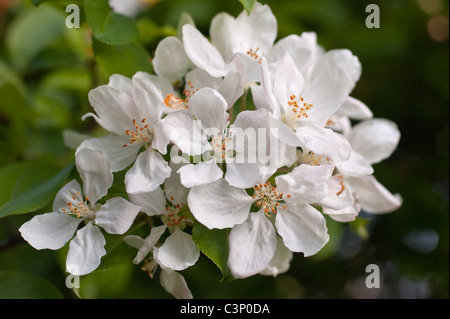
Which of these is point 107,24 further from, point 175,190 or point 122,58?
point 175,190

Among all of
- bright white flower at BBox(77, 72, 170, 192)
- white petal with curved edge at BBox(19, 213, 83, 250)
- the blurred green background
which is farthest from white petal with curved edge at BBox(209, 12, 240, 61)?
the blurred green background

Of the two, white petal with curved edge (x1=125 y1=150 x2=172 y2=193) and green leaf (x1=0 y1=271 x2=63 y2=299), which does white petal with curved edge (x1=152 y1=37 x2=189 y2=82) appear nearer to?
white petal with curved edge (x1=125 y1=150 x2=172 y2=193)

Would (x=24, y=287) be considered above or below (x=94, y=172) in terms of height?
below

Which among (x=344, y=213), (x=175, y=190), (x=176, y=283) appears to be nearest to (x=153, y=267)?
(x=176, y=283)

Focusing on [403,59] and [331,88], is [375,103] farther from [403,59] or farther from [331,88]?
[331,88]

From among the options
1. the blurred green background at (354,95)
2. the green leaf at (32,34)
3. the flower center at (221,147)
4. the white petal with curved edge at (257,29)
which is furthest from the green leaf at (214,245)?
the green leaf at (32,34)
